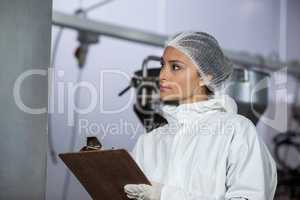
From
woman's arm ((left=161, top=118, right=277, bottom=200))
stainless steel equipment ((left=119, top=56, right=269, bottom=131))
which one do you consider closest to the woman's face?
woman's arm ((left=161, top=118, right=277, bottom=200))

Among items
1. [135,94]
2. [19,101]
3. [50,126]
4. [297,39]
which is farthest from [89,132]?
[297,39]

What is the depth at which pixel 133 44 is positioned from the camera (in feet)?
7.14

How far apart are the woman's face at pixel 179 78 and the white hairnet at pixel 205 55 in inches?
0.8

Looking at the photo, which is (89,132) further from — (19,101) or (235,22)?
(235,22)

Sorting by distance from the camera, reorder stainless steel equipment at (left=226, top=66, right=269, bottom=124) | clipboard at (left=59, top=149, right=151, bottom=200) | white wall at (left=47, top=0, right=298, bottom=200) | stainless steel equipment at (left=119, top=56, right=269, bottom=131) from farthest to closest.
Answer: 1. stainless steel equipment at (left=226, top=66, right=269, bottom=124)
2. stainless steel equipment at (left=119, top=56, right=269, bottom=131)
3. white wall at (left=47, top=0, right=298, bottom=200)
4. clipboard at (left=59, top=149, right=151, bottom=200)

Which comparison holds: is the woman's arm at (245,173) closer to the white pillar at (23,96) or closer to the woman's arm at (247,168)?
the woman's arm at (247,168)

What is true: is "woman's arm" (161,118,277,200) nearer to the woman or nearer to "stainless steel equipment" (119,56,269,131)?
the woman

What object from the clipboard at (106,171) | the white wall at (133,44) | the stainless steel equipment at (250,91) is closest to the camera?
the clipboard at (106,171)

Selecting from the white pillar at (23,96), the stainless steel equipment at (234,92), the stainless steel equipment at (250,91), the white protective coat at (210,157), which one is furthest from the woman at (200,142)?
the stainless steel equipment at (250,91)

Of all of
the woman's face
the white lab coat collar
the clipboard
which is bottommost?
the clipboard

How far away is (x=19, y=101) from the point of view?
4.87 feet

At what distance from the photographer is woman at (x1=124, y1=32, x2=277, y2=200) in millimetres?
1359

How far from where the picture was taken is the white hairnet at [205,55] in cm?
153

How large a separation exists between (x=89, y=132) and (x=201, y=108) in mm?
606
